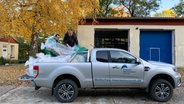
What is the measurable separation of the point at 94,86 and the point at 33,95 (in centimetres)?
248

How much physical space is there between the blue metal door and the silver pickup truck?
12358mm

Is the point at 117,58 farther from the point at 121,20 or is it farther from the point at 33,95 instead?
the point at 121,20

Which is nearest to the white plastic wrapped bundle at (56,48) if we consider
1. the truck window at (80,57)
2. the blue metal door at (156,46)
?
the truck window at (80,57)

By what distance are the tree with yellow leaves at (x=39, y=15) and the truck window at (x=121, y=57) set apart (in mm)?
8571

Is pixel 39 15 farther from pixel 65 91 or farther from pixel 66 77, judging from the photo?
pixel 65 91

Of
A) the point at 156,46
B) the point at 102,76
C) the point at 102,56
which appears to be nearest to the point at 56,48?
the point at 102,56

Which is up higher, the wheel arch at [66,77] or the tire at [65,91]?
the wheel arch at [66,77]

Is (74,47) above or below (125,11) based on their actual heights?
below

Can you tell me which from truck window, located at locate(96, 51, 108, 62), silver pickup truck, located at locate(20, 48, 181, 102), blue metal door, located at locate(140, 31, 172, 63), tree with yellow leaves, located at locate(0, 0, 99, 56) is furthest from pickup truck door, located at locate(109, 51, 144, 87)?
blue metal door, located at locate(140, 31, 172, 63)

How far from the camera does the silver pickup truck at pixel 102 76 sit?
28.6ft

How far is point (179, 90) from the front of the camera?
10836mm

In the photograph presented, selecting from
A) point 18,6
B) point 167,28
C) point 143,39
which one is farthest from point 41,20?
point 167,28

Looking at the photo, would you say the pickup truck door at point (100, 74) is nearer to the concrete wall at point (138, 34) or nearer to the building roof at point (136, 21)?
the concrete wall at point (138, 34)

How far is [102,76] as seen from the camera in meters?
8.80
